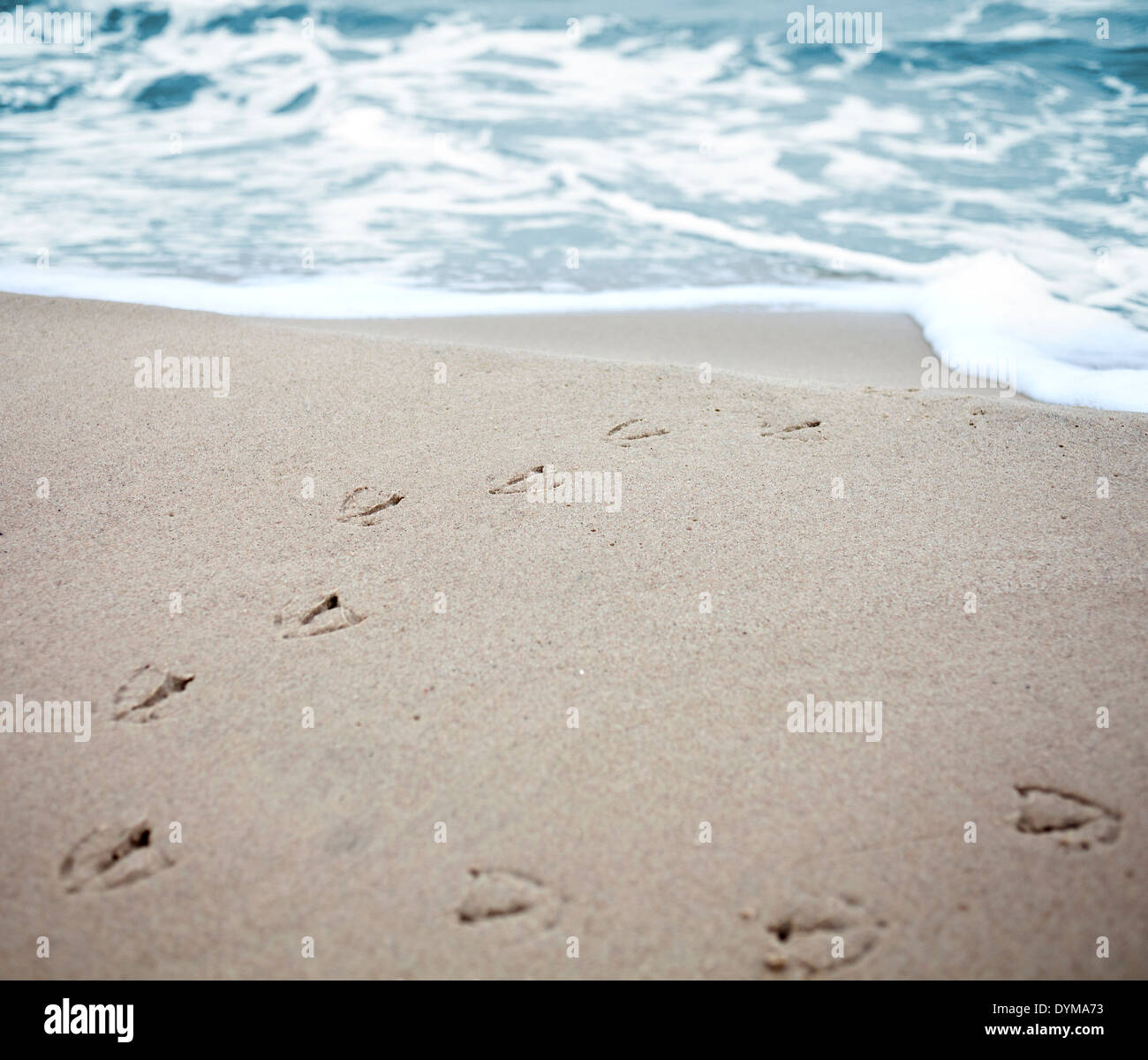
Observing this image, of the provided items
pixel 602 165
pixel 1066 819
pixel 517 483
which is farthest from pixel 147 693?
pixel 602 165

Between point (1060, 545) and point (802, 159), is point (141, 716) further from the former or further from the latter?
point (802, 159)

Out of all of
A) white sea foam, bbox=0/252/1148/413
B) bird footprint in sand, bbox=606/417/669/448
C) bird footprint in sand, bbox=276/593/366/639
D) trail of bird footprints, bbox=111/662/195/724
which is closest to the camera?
trail of bird footprints, bbox=111/662/195/724

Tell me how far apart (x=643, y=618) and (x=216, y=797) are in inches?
42.5

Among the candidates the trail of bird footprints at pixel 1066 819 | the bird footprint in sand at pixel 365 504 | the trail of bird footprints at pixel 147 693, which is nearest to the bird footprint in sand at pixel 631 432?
Result: the bird footprint in sand at pixel 365 504

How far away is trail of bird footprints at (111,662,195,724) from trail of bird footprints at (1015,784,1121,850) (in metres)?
1.85

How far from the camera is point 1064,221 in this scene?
6.73m

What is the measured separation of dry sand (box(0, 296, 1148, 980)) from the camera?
158cm

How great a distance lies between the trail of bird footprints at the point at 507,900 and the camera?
1.59m

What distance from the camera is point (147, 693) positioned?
2094mm

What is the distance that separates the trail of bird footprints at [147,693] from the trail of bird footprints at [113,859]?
320mm

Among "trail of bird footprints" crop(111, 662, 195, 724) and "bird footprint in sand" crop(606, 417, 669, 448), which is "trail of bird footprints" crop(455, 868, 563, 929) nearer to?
"trail of bird footprints" crop(111, 662, 195, 724)

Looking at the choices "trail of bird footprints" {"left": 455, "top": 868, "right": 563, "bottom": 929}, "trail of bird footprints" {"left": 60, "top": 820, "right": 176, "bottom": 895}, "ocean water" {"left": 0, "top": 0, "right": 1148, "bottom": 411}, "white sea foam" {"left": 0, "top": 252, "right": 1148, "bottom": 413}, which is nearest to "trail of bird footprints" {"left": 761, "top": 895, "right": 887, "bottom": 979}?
"trail of bird footprints" {"left": 455, "top": 868, "right": 563, "bottom": 929}

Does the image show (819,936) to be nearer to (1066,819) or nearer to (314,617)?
(1066,819)

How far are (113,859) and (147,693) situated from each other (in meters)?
0.47
